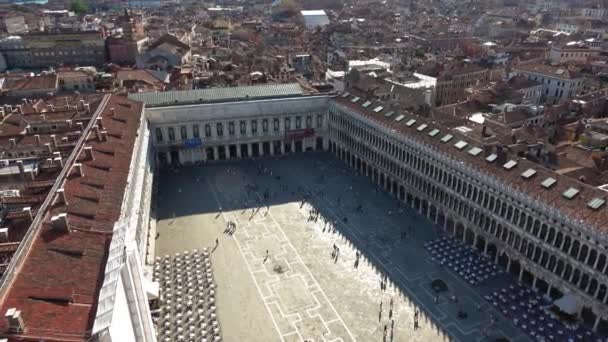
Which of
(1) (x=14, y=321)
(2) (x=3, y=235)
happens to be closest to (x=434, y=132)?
(2) (x=3, y=235)

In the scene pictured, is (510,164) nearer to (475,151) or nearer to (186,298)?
(475,151)

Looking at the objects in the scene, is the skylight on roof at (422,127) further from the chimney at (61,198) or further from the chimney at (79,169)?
the chimney at (61,198)

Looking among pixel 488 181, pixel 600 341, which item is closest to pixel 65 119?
pixel 488 181

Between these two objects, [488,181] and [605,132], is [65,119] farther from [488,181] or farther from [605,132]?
[605,132]

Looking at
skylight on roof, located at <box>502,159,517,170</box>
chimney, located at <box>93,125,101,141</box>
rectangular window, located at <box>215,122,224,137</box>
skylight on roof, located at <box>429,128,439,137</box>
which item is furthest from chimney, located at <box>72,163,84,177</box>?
skylight on roof, located at <box>502,159,517,170</box>

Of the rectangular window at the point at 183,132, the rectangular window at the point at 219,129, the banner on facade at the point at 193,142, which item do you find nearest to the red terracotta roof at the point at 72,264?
the rectangular window at the point at 183,132

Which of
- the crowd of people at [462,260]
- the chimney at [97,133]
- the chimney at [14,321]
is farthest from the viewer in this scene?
the chimney at [97,133]

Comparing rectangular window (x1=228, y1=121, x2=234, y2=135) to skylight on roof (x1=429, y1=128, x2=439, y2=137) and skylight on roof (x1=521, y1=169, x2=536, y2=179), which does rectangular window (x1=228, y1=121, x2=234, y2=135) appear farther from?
skylight on roof (x1=521, y1=169, x2=536, y2=179)

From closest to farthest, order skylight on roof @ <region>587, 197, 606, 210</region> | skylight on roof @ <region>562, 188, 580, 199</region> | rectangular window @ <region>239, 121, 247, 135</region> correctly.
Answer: skylight on roof @ <region>587, 197, 606, 210</region> → skylight on roof @ <region>562, 188, 580, 199</region> → rectangular window @ <region>239, 121, 247, 135</region>
